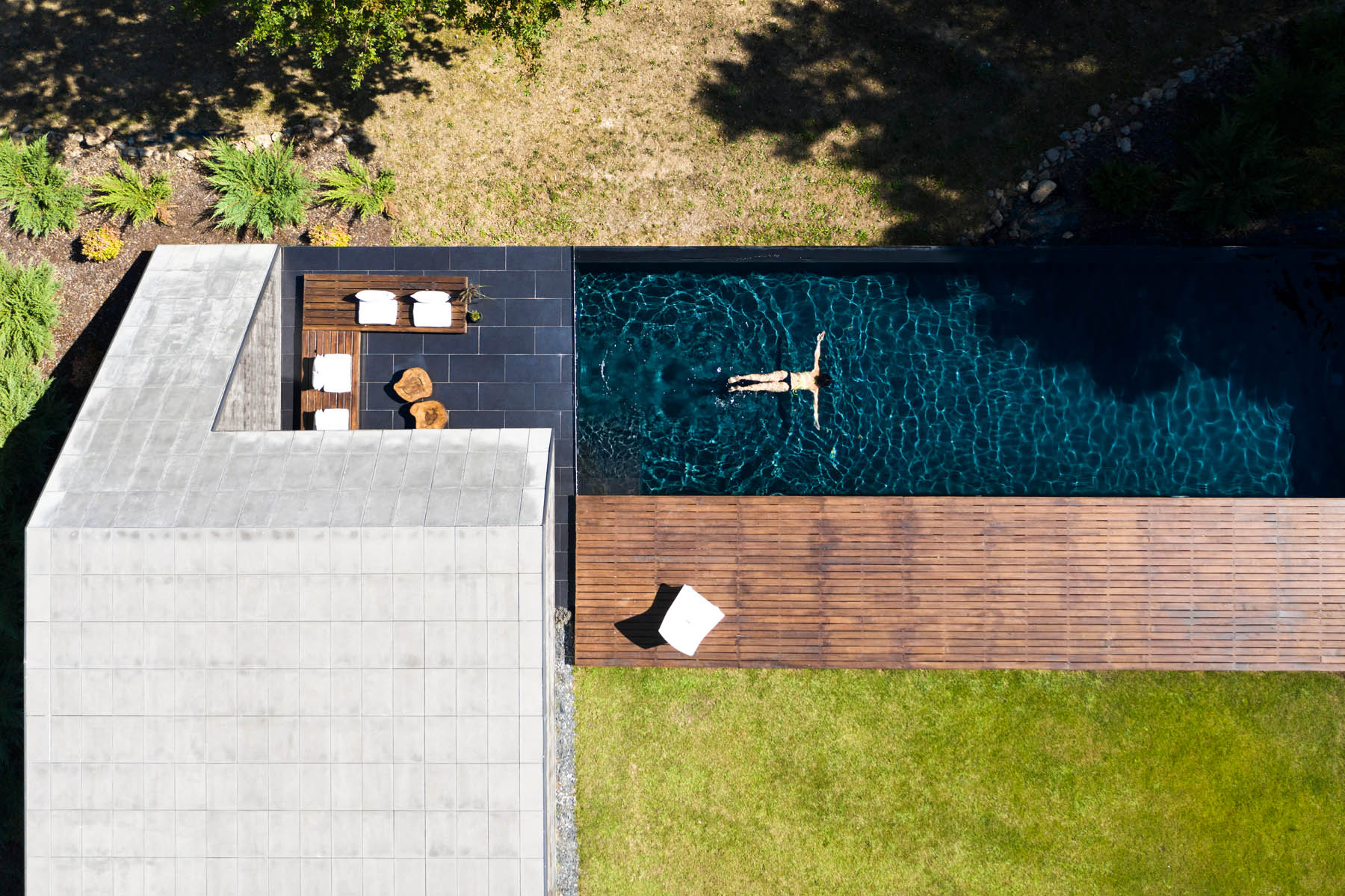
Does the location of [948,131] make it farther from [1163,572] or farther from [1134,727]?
[1134,727]

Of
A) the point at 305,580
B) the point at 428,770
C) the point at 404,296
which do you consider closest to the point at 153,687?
the point at 305,580

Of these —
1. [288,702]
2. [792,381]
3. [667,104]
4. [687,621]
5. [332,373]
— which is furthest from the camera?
[667,104]

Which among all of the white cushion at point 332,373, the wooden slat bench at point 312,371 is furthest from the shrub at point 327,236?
the white cushion at point 332,373

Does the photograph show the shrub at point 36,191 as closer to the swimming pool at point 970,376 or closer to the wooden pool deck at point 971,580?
the swimming pool at point 970,376

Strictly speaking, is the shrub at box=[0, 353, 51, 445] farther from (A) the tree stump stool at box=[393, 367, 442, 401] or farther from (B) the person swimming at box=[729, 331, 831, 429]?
(B) the person swimming at box=[729, 331, 831, 429]

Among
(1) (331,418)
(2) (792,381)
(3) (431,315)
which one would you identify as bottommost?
(1) (331,418)

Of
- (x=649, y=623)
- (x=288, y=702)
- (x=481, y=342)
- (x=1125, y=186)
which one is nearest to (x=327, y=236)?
(x=481, y=342)

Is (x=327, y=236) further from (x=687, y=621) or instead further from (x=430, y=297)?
(x=687, y=621)
